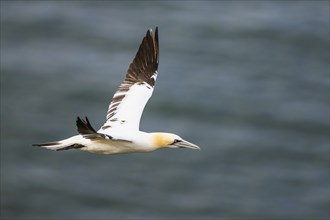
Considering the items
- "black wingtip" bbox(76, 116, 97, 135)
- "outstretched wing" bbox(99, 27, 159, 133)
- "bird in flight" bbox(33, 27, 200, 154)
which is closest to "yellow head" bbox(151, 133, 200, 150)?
"bird in flight" bbox(33, 27, 200, 154)

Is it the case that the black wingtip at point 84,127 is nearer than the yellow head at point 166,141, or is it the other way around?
the black wingtip at point 84,127

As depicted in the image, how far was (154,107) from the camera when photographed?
2700cm

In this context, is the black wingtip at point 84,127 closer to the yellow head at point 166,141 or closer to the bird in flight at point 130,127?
the bird in flight at point 130,127

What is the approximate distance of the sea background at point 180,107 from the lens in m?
25.5

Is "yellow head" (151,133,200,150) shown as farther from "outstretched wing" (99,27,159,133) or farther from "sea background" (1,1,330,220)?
"sea background" (1,1,330,220)

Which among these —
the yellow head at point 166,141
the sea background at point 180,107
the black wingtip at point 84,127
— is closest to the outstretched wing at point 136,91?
the yellow head at point 166,141

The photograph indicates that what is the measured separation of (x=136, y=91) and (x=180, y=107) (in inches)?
304

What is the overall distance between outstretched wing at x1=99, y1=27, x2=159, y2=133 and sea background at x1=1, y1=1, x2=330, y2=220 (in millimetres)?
6292

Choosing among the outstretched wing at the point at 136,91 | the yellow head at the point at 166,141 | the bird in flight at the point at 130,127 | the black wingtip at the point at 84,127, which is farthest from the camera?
the outstretched wing at the point at 136,91

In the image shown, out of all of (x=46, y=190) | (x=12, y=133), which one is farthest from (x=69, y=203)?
(x=12, y=133)

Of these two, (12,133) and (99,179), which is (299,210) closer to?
(99,179)

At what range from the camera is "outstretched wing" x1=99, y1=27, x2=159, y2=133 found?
1848 centimetres

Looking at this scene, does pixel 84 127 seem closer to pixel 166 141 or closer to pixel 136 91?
pixel 166 141

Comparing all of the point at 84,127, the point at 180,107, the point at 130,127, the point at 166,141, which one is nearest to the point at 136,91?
the point at 130,127
